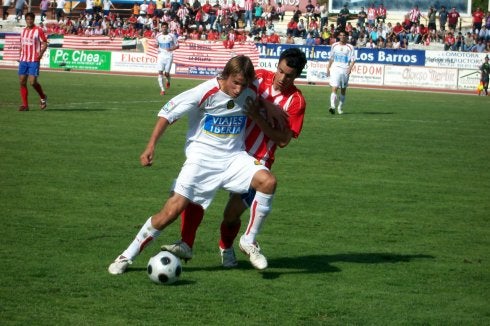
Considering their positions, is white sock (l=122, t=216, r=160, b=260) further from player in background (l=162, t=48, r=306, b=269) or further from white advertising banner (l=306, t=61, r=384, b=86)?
white advertising banner (l=306, t=61, r=384, b=86)

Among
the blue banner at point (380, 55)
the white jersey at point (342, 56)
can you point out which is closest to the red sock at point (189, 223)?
the white jersey at point (342, 56)

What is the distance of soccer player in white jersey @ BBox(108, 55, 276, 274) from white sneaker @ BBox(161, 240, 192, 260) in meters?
0.30

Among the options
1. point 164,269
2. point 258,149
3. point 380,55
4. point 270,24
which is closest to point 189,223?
point 164,269

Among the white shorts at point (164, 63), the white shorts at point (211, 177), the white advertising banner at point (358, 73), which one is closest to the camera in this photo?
the white shorts at point (211, 177)

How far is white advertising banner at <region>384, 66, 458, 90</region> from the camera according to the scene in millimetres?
40562

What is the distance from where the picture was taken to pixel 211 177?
7578 millimetres

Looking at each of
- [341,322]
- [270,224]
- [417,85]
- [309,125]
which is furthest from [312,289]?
[417,85]

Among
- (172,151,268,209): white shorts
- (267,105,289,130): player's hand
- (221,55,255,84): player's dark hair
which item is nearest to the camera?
(221,55,255,84): player's dark hair

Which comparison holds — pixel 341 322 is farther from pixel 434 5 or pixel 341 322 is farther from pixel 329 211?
pixel 434 5

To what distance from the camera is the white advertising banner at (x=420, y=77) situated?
1597 inches

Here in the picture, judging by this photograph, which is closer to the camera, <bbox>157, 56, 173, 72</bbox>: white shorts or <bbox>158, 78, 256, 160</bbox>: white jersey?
<bbox>158, 78, 256, 160</bbox>: white jersey

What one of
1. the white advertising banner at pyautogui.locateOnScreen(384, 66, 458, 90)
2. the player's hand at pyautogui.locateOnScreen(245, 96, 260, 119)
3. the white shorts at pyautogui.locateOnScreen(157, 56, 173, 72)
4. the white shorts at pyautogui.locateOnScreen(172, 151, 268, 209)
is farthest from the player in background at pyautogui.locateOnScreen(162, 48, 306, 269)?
the white advertising banner at pyautogui.locateOnScreen(384, 66, 458, 90)

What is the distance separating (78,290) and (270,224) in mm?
3627

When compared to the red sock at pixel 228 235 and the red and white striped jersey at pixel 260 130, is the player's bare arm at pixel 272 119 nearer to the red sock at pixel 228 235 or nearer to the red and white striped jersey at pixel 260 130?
the red and white striped jersey at pixel 260 130
